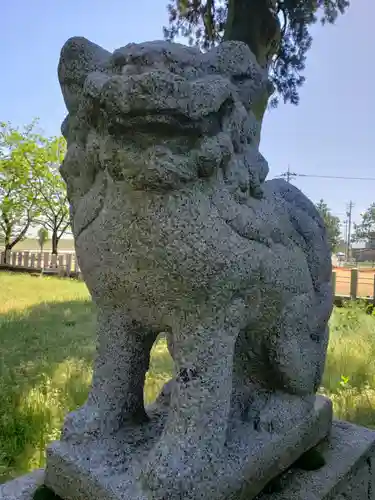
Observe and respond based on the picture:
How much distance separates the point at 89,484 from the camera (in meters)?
0.98

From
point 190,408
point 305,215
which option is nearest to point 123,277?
point 190,408

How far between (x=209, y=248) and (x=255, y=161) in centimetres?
23

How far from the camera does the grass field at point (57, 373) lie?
2.04 metres

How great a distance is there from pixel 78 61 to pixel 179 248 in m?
0.46

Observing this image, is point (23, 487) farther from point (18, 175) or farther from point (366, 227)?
point (366, 227)

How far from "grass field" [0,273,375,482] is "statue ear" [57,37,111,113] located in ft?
5.02

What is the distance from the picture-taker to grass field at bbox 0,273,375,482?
204 centimetres

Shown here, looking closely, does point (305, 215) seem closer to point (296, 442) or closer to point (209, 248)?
point (209, 248)

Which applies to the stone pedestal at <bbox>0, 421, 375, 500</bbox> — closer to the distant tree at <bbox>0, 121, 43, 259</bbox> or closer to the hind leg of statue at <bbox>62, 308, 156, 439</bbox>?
the hind leg of statue at <bbox>62, 308, 156, 439</bbox>

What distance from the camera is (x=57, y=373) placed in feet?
9.67

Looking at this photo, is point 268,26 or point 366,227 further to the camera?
point 366,227

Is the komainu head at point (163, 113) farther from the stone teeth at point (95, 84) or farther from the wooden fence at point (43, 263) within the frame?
the wooden fence at point (43, 263)

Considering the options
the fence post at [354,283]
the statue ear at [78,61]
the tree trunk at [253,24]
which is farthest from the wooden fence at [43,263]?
the statue ear at [78,61]

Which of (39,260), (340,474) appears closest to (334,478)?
(340,474)
